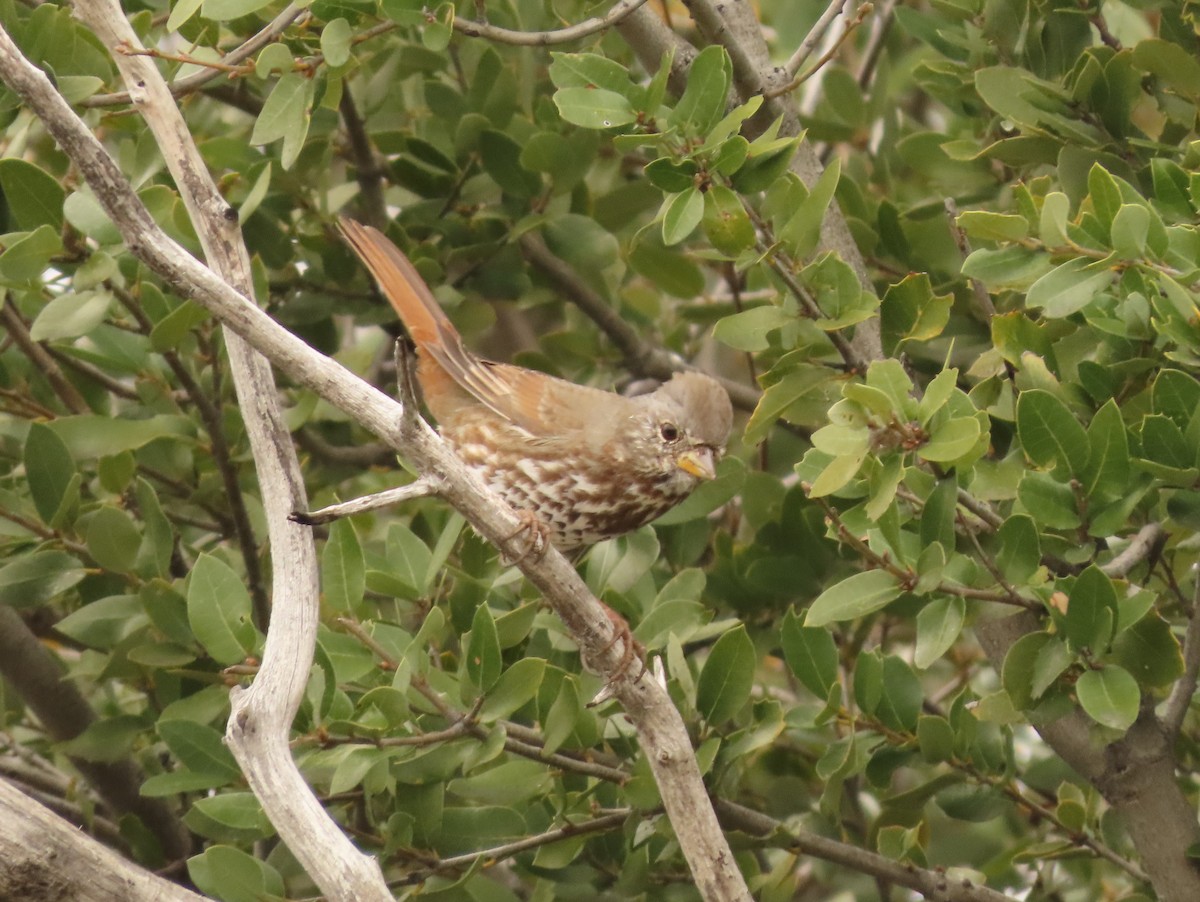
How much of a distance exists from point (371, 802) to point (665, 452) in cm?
130

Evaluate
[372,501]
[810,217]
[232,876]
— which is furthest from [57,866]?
[810,217]

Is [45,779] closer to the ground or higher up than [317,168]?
closer to the ground

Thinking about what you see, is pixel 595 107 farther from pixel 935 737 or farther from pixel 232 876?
pixel 232 876

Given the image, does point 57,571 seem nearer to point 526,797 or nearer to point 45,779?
point 45,779

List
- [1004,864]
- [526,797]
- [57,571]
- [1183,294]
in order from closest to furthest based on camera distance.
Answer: [1183,294]
[526,797]
[57,571]
[1004,864]

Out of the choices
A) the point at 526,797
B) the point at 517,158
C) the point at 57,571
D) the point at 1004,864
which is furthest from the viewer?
the point at 517,158

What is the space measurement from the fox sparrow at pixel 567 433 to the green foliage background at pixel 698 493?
142 mm

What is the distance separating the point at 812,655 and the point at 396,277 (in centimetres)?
159

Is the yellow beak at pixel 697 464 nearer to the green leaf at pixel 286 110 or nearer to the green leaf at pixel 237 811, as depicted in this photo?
the green leaf at pixel 286 110

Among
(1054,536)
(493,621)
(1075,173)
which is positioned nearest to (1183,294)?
(1054,536)

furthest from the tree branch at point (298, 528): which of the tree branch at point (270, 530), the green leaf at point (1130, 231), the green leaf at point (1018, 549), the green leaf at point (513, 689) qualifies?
the green leaf at point (1130, 231)

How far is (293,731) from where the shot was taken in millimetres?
3152

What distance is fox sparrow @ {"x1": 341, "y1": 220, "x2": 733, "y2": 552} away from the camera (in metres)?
4.16

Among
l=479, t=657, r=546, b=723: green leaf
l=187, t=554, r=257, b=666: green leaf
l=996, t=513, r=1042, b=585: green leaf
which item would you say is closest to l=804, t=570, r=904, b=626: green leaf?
l=996, t=513, r=1042, b=585: green leaf
